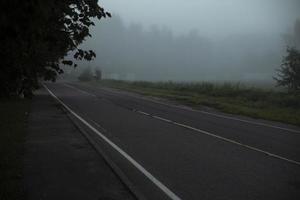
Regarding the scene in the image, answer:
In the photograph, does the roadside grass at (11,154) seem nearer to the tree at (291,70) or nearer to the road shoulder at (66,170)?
the road shoulder at (66,170)

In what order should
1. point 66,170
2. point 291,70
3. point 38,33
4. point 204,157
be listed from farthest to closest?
point 291,70, point 204,157, point 38,33, point 66,170

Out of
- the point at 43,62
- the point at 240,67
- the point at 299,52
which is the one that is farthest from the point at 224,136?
the point at 240,67

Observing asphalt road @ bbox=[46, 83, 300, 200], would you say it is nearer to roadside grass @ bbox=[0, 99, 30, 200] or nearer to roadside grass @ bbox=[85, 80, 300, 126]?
roadside grass @ bbox=[0, 99, 30, 200]

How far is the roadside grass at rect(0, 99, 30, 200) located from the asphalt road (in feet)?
6.29

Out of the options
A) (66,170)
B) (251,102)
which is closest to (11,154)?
(66,170)

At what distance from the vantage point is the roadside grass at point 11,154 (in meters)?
7.16

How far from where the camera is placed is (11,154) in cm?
1000

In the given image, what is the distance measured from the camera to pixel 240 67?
7397 inches

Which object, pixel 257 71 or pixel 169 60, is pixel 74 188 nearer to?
pixel 257 71

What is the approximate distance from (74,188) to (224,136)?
22.4 ft

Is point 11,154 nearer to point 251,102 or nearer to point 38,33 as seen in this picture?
point 38,33

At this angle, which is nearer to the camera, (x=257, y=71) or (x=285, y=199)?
(x=285, y=199)

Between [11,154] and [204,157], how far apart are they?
4.29 meters

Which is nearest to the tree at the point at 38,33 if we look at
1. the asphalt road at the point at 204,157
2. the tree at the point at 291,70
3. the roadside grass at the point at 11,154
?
the roadside grass at the point at 11,154
